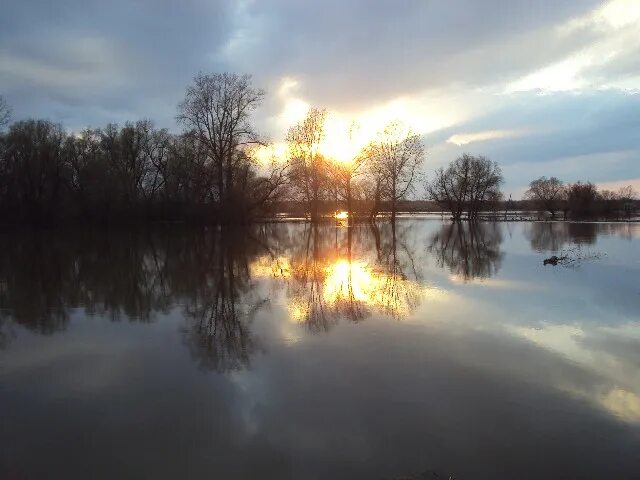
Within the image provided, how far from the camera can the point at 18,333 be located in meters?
9.82

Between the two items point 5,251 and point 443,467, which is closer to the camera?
point 443,467

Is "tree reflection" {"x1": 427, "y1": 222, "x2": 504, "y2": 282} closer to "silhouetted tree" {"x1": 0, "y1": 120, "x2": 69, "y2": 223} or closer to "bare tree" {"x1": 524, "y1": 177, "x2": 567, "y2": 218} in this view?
"silhouetted tree" {"x1": 0, "y1": 120, "x2": 69, "y2": 223}

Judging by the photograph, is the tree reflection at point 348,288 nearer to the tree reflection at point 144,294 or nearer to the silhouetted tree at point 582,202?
the tree reflection at point 144,294

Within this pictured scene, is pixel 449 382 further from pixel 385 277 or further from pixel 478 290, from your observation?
→ pixel 385 277

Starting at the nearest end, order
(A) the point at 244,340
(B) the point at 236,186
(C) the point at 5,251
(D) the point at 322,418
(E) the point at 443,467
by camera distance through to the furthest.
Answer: (E) the point at 443,467
(D) the point at 322,418
(A) the point at 244,340
(C) the point at 5,251
(B) the point at 236,186

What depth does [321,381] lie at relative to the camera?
22.6 ft

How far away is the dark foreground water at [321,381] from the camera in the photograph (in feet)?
15.7

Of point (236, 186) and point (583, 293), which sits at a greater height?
point (236, 186)

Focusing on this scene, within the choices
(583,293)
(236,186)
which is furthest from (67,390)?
(236,186)

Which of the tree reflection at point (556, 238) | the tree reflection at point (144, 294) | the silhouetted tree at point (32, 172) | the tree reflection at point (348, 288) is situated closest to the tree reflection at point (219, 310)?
the tree reflection at point (144, 294)

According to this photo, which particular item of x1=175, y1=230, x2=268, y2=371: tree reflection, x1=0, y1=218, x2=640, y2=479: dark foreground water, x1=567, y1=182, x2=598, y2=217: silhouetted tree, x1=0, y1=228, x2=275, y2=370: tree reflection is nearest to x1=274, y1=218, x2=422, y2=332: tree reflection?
x1=0, y1=218, x2=640, y2=479: dark foreground water

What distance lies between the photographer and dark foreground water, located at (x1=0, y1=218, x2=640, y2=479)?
4781 millimetres

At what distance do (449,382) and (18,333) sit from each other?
8.43 meters

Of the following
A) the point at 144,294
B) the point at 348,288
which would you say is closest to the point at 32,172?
the point at 144,294
